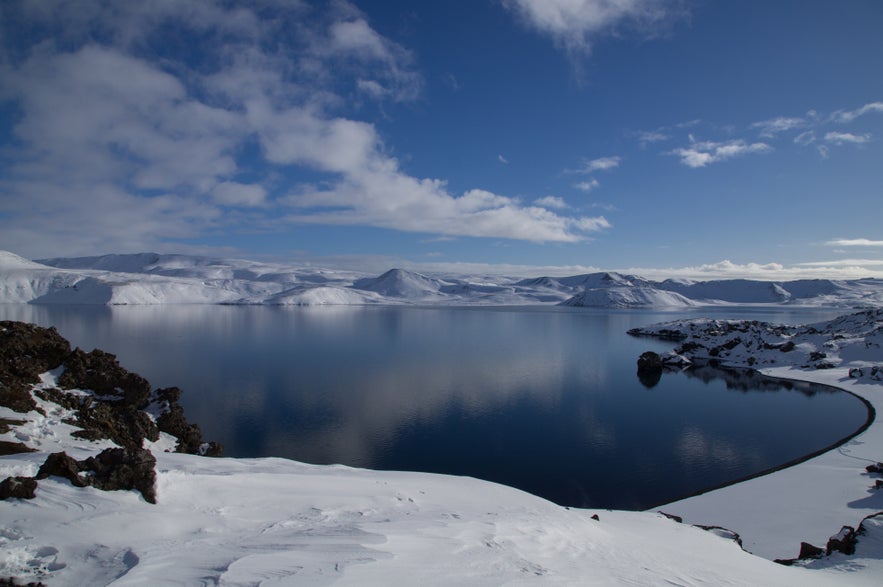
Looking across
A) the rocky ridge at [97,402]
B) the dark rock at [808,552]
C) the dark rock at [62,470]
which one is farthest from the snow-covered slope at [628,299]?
the dark rock at [62,470]

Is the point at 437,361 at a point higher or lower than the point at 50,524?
lower

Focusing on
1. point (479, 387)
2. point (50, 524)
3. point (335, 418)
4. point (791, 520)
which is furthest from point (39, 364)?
point (791, 520)

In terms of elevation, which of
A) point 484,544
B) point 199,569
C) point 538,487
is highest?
point 199,569

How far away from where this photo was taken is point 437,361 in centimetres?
3791

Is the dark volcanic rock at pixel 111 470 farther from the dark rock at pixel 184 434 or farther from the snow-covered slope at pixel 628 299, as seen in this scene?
the snow-covered slope at pixel 628 299

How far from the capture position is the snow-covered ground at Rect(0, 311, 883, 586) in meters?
4.91

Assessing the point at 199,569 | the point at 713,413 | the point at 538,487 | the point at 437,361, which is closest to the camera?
the point at 199,569

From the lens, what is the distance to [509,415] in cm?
2253

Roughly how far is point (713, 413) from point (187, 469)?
26738 millimetres

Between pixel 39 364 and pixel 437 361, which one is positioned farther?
pixel 437 361

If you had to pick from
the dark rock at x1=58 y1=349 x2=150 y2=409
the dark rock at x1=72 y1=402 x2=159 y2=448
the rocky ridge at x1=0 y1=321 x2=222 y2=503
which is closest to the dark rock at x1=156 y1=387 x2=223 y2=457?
the rocky ridge at x1=0 y1=321 x2=222 y2=503

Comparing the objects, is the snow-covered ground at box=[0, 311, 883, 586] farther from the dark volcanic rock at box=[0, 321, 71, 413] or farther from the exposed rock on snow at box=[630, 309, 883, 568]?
the dark volcanic rock at box=[0, 321, 71, 413]

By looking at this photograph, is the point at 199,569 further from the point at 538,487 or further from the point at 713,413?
the point at 713,413

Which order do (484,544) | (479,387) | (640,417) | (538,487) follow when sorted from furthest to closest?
(479,387) < (640,417) < (538,487) < (484,544)
